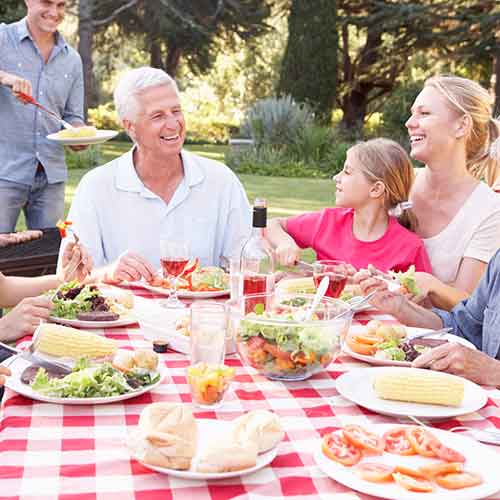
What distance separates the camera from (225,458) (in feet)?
4.75

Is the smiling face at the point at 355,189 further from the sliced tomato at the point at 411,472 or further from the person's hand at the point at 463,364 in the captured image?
the sliced tomato at the point at 411,472

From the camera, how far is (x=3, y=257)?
149 inches

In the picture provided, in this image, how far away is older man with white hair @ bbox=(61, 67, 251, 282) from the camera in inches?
138

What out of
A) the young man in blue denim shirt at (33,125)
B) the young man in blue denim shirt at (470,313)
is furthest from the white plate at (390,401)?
the young man in blue denim shirt at (33,125)

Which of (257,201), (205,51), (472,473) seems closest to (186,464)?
(472,473)

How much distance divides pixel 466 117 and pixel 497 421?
208 centimetres

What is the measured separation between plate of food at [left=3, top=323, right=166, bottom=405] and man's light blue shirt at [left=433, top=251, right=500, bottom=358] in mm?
1163

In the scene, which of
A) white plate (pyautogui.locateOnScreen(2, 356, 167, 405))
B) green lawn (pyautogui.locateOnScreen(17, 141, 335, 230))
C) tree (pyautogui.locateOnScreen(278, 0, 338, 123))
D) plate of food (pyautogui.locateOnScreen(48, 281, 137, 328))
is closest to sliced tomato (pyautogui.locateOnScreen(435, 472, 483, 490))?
white plate (pyautogui.locateOnScreen(2, 356, 167, 405))

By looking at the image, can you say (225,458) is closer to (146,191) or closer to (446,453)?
(446,453)

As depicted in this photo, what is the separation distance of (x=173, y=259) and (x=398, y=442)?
3.88 feet

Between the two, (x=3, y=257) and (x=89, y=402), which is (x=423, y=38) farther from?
(x=89, y=402)

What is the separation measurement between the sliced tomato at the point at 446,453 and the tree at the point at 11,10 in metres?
20.0

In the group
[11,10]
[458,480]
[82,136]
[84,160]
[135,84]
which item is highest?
[11,10]

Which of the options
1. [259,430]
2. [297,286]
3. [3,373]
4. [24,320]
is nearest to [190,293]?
[297,286]
